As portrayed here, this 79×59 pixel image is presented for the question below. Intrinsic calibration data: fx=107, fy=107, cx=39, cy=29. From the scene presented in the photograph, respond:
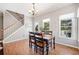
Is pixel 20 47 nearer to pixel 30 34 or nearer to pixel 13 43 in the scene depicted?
pixel 13 43

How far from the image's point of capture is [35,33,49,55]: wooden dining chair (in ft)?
7.38

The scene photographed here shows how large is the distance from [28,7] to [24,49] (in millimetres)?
881

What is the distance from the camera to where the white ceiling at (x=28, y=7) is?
220 centimetres

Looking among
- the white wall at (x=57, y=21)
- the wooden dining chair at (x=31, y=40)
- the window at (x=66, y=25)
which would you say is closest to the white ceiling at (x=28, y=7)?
the white wall at (x=57, y=21)

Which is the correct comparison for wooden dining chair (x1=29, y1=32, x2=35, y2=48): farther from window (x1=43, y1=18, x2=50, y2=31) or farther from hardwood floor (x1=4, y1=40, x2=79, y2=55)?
window (x1=43, y1=18, x2=50, y2=31)

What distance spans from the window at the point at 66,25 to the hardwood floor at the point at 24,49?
0.88ft

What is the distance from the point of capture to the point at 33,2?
224 cm

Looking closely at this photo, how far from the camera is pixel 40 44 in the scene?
229 centimetres

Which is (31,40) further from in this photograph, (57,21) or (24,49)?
(57,21)

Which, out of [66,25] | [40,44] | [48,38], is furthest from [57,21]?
[40,44]

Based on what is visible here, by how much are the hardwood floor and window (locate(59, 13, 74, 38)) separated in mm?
269

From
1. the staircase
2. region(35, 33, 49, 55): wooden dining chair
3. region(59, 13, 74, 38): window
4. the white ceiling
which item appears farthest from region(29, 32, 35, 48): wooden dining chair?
region(59, 13, 74, 38): window

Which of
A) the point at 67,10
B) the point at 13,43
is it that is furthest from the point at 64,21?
the point at 13,43

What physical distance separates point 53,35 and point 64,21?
0.38 metres
